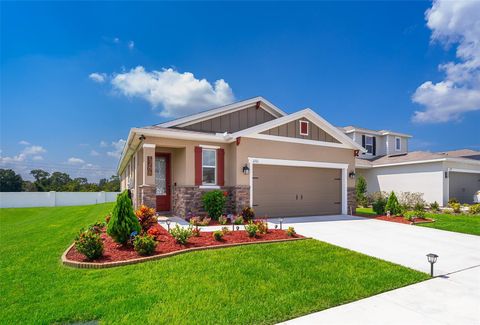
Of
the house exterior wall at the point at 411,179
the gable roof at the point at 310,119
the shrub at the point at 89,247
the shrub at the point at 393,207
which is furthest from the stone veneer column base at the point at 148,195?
the house exterior wall at the point at 411,179

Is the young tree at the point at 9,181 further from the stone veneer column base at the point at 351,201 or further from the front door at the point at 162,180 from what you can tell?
the stone veneer column base at the point at 351,201

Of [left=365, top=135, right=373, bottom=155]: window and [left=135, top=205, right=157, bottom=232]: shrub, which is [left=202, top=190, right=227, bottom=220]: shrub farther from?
[left=365, top=135, right=373, bottom=155]: window

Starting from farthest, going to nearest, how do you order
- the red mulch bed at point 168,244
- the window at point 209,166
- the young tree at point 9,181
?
the young tree at point 9,181
the window at point 209,166
the red mulch bed at point 168,244

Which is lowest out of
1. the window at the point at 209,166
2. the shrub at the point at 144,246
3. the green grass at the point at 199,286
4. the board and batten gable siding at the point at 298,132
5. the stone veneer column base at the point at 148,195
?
the green grass at the point at 199,286

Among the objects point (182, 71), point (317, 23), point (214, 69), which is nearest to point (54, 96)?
point (182, 71)

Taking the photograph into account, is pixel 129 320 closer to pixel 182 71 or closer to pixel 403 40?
pixel 182 71

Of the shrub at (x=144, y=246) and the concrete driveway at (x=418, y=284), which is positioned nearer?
the concrete driveway at (x=418, y=284)

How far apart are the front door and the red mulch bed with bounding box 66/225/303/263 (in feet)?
14.8

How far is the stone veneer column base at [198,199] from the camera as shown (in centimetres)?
1034

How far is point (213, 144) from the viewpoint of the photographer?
11078 millimetres

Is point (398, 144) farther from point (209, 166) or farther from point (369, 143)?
point (209, 166)

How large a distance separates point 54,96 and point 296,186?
18.6 metres

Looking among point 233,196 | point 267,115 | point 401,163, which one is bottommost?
point 233,196

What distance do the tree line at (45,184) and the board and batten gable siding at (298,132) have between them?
119 ft
